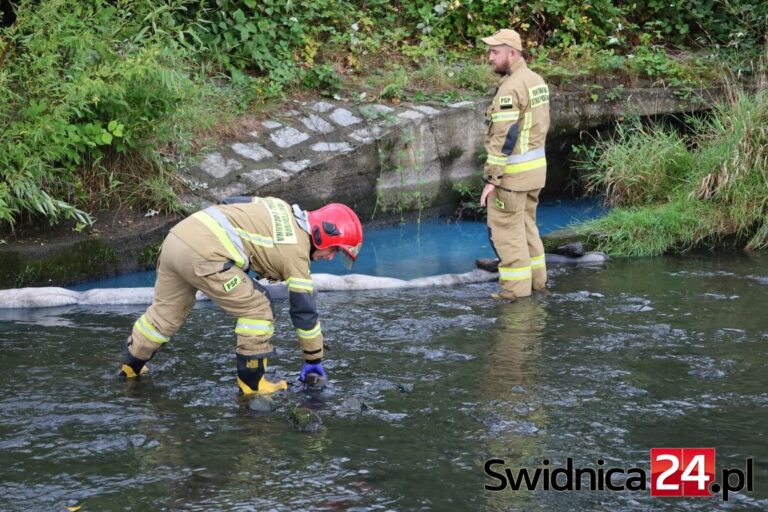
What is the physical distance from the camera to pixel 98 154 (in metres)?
8.84

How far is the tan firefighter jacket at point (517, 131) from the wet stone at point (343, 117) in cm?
281

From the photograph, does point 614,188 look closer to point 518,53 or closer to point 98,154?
point 518,53

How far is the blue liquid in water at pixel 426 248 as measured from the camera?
908cm

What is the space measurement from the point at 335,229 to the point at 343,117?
5353mm

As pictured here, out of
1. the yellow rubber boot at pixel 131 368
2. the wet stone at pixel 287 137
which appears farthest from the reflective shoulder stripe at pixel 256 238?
the wet stone at pixel 287 137

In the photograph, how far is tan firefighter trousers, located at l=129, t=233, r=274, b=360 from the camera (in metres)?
5.51

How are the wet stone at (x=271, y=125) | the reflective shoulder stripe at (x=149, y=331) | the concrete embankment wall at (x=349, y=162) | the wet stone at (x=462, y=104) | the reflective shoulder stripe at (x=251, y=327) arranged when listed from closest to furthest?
the reflective shoulder stripe at (x=251, y=327) < the reflective shoulder stripe at (x=149, y=331) < the concrete embankment wall at (x=349, y=162) < the wet stone at (x=271, y=125) < the wet stone at (x=462, y=104)

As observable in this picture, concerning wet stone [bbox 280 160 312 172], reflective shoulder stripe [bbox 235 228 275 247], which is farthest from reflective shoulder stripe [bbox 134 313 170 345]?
wet stone [bbox 280 160 312 172]

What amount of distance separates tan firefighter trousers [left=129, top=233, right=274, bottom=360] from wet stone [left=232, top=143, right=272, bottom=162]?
4.22 m

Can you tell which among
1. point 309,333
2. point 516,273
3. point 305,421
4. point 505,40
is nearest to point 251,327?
point 309,333

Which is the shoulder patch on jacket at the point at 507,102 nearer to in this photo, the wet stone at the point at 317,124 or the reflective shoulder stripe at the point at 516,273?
the reflective shoulder stripe at the point at 516,273

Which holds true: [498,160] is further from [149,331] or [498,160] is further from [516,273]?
[149,331]

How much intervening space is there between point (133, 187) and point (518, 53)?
3557 mm

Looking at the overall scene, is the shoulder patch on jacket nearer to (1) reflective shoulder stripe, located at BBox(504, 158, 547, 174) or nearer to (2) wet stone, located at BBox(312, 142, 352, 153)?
(1) reflective shoulder stripe, located at BBox(504, 158, 547, 174)
